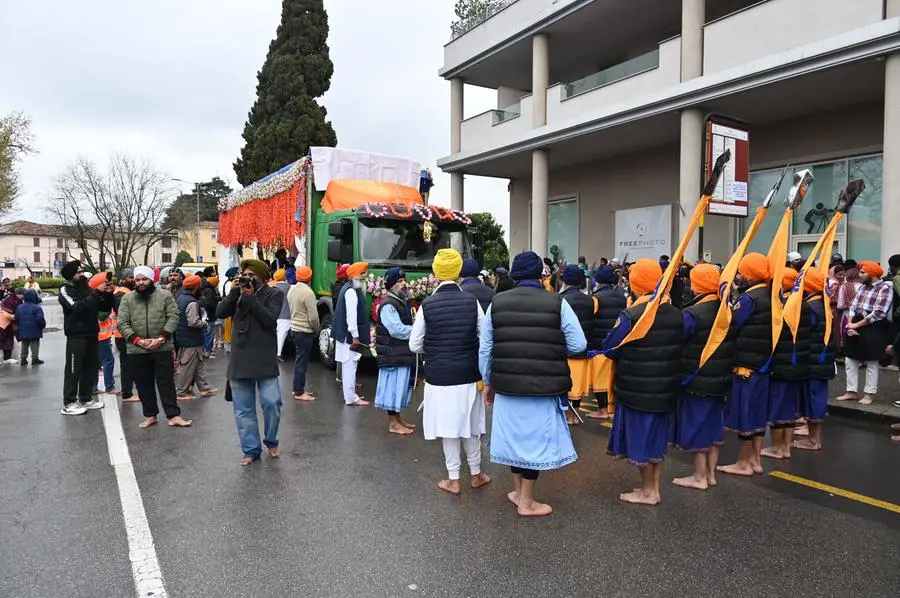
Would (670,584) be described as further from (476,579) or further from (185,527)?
(185,527)

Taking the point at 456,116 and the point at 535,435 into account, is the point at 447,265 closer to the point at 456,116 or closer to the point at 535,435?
the point at 535,435

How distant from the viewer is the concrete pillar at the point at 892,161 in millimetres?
9625

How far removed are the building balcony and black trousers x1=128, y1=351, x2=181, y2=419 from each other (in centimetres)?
1120

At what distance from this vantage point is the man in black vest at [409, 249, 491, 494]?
4.78 metres

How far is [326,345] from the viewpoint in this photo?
35.8 ft

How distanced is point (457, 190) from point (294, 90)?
1142 cm

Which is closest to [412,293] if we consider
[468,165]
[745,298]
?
[745,298]

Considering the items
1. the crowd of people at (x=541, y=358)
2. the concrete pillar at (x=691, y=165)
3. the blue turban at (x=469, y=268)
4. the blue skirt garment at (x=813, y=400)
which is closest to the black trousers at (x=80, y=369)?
the crowd of people at (x=541, y=358)

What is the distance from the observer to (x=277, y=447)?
19.6 feet

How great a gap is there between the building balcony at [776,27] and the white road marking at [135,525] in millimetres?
11978

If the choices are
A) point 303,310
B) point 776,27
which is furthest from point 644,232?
point 303,310

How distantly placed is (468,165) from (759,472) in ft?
51.7

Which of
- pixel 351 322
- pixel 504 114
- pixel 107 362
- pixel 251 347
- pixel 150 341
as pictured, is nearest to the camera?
pixel 251 347

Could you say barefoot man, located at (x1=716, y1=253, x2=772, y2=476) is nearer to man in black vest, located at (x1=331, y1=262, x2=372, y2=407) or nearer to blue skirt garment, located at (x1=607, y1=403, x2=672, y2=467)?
blue skirt garment, located at (x1=607, y1=403, x2=672, y2=467)
